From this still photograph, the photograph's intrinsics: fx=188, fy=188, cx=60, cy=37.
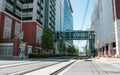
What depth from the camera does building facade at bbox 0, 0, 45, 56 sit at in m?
51.6

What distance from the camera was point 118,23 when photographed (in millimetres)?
56188

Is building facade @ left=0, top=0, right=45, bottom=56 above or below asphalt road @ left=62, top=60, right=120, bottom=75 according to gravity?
above

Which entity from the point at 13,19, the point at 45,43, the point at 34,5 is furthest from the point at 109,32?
the point at 13,19

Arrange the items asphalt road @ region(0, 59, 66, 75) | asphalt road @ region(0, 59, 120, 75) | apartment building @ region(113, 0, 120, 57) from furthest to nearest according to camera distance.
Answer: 1. apartment building @ region(113, 0, 120, 57)
2. asphalt road @ region(0, 59, 120, 75)
3. asphalt road @ region(0, 59, 66, 75)

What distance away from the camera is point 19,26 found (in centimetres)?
6469

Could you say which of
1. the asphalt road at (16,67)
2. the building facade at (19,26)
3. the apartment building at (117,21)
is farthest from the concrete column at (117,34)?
the asphalt road at (16,67)

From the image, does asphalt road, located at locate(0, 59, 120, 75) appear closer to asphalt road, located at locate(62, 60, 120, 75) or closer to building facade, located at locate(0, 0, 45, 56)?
asphalt road, located at locate(62, 60, 120, 75)

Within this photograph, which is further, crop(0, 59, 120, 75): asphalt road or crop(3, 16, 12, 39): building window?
crop(3, 16, 12, 39): building window

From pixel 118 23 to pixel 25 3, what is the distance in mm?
33095

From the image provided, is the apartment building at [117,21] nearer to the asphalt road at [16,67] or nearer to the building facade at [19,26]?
the building facade at [19,26]

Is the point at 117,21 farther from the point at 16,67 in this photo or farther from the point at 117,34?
the point at 16,67

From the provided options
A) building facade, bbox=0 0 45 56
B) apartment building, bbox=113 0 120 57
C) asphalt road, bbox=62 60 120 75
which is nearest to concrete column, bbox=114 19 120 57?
apartment building, bbox=113 0 120 57

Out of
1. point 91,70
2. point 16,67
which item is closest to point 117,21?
point 91,70

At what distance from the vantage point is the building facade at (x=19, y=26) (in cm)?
5159
